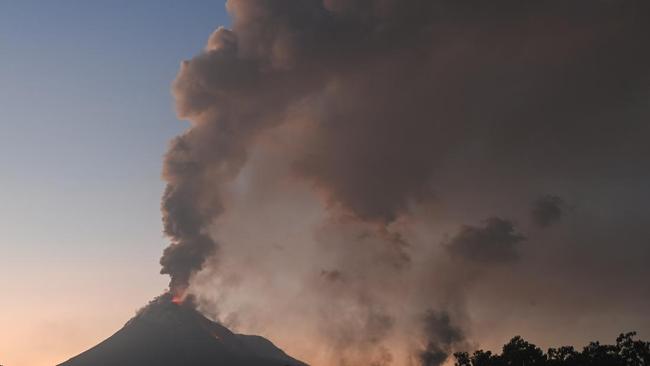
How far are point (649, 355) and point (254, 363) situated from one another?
112 metres

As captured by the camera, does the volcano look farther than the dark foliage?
Yes

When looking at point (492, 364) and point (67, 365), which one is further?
point (67, 365)

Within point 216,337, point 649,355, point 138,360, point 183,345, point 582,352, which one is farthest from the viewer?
point 216,337

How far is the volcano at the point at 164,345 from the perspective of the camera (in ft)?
503

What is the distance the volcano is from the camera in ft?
503

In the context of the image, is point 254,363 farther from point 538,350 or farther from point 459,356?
point 538,350

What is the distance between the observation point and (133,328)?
555 ft

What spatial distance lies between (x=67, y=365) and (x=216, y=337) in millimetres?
45965

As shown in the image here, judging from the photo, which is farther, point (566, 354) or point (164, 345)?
point (164, 345)

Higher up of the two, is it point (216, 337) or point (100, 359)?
point (216, 337)

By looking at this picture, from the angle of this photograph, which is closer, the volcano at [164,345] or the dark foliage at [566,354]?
the dark foliage at [566,354]

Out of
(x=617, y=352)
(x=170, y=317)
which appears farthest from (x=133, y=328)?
(x=617, y=352)

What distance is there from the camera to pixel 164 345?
159250 millimetres

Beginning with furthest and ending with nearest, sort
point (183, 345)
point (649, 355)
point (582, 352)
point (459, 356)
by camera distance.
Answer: point (183, 345)
point (459, 356)
point (582, 352)
point (649, 355)
